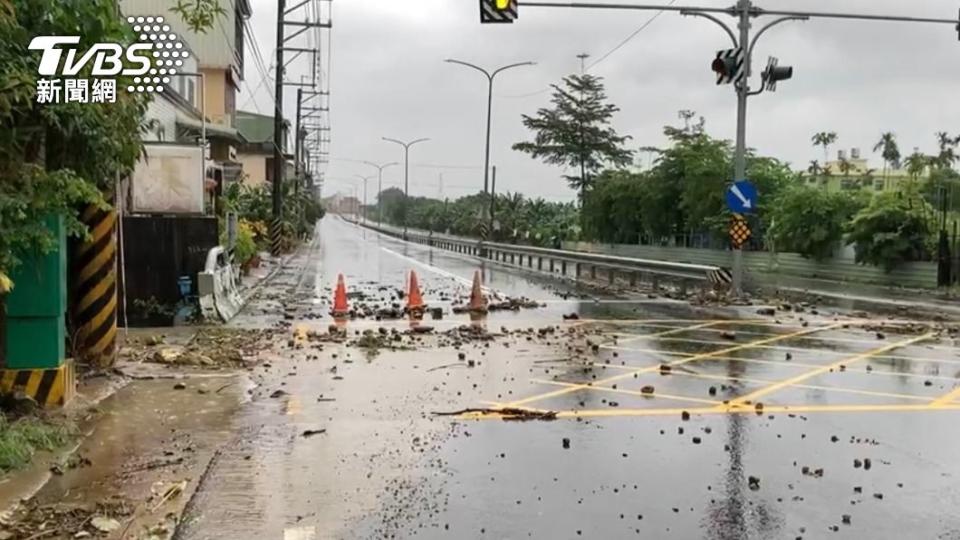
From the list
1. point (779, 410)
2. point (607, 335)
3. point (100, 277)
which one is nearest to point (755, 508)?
point (779, 410)

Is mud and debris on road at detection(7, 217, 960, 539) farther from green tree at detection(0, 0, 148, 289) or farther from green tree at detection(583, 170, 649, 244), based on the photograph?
green tree at detection(583, 170, 649, 244)

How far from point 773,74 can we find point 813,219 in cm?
1791

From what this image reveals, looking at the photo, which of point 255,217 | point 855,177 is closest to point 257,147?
point 255,217

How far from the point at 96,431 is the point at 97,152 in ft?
8.73

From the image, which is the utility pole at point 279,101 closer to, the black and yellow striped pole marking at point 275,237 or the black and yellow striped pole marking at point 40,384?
the black and yellow striped pole marking at point 275,237

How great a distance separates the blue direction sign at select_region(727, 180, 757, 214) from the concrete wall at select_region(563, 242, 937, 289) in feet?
38.7

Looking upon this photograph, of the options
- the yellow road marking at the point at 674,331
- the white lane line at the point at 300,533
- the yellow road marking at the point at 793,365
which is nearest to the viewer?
the white lane line at the point at 300,533

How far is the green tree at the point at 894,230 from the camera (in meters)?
33.0

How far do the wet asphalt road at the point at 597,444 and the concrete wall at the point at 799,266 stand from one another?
19.1 meters

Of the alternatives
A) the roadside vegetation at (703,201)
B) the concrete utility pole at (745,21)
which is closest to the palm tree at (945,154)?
the roadside vegetation at (703,201)

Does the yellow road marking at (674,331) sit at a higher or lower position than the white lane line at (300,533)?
higher

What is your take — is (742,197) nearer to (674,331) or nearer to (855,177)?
(674,331)

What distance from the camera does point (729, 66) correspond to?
21734 millimetres

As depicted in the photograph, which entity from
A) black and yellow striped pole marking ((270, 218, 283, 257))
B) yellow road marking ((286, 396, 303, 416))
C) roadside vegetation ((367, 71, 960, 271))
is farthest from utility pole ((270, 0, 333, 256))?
yellow road marking ((286, 396, 303, 416))
